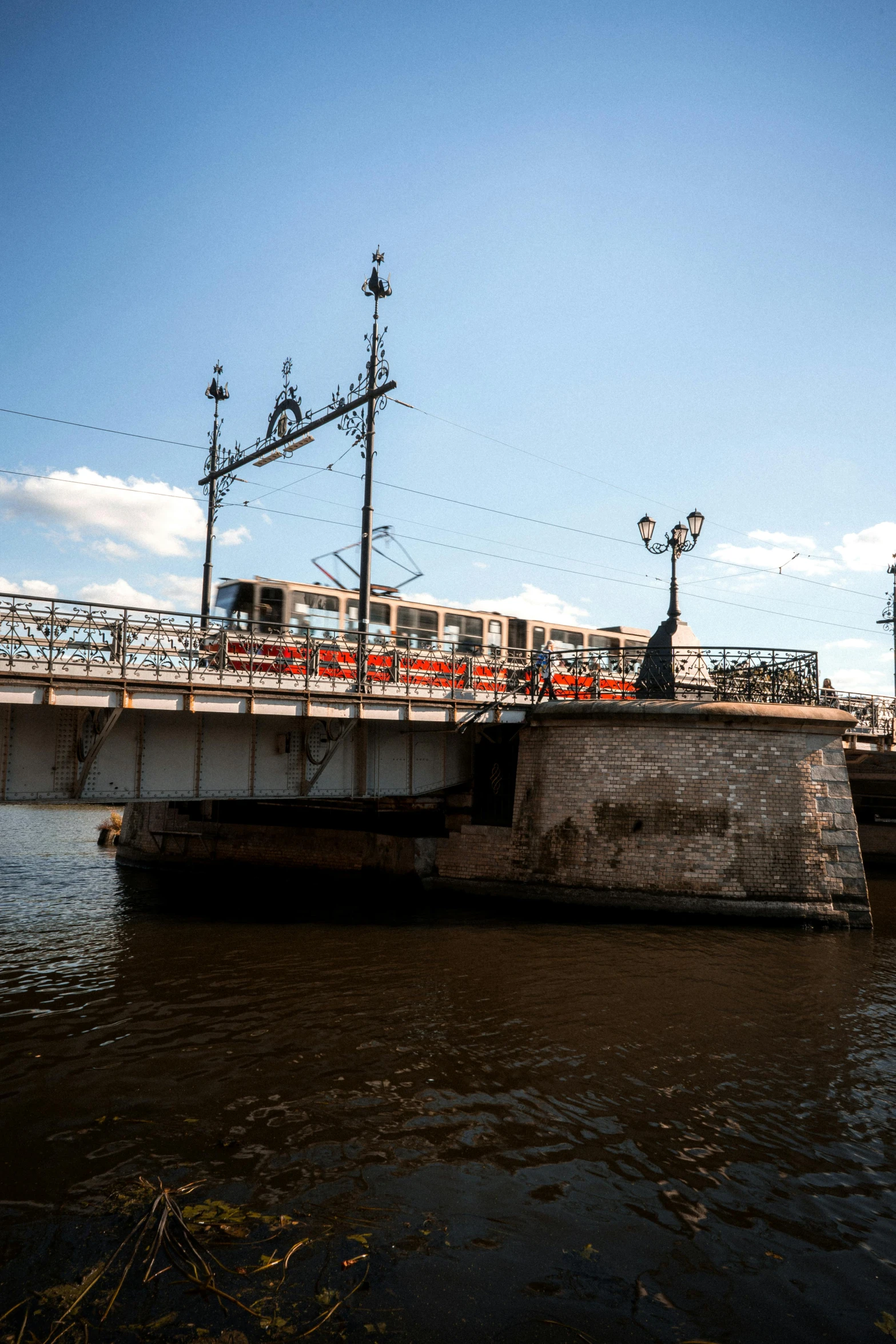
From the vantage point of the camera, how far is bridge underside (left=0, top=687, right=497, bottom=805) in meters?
12.5

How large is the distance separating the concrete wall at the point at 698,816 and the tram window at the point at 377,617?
6.07m

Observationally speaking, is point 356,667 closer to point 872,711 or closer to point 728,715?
point 728,715

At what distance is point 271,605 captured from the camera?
19.3 m

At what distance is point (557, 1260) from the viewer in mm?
4988

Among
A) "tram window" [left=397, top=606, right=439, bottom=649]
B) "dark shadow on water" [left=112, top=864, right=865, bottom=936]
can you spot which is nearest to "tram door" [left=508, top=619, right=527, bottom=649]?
"tram window" [left=397, top=606, right=439, bottom=649]

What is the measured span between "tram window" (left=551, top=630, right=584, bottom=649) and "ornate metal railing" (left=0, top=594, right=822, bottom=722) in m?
4.47

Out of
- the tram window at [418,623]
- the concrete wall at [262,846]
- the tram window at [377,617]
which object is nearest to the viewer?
the concrete wall at [262,846]

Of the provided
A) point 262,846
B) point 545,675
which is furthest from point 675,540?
point 262,846

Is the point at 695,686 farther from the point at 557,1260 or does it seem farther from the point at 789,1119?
the point at 557,1260

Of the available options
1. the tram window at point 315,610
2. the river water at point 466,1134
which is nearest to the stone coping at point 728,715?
the river water at point 466,1134

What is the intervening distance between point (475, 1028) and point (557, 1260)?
428cm

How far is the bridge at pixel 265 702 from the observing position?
40.2ft

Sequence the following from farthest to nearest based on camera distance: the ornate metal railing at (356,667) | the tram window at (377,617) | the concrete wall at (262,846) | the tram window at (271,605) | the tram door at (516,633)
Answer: the tram door at (516,633), the tram window at (377,617), the tram window at (271,605), the concrete wall at (262,846), the ornate metal railing at (356,667)

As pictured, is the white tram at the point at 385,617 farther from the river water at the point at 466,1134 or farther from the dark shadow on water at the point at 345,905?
the river water at the point at 466,1134
